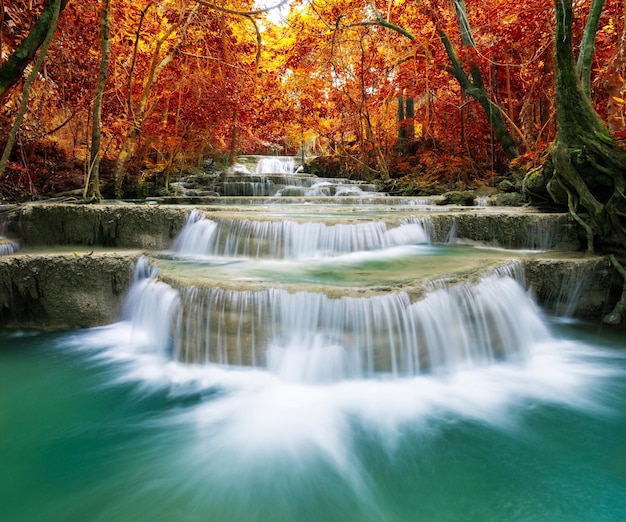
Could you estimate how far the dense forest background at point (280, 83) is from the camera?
811 centimetres

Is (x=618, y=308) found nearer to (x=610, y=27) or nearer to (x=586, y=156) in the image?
(x=586, y=156)

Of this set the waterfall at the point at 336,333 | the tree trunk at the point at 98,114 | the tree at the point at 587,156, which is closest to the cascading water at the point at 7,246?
the tree trunk at the point at 98,114

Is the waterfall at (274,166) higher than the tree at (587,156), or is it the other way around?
the waterfall at (274,166)

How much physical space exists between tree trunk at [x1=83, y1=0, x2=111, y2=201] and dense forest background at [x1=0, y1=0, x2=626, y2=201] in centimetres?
3

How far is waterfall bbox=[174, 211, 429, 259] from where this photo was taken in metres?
5.60

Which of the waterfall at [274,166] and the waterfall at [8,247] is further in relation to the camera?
the waterfall at [274,166]

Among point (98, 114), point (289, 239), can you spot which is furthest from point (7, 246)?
point (289, 239)

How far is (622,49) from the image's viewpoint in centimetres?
557

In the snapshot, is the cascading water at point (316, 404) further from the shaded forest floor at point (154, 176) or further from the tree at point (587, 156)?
the shaded forest floor at point (154, 176)

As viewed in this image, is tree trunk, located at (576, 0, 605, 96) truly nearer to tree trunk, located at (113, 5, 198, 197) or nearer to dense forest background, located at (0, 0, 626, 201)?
dense forest background, located at (0, 0, 626, 201)

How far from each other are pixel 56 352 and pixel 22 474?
2.02 meters

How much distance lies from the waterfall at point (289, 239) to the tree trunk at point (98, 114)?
8.23 ft

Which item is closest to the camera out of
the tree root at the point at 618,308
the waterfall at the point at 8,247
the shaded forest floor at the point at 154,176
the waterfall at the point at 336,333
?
the waterfall at the point at 336,333

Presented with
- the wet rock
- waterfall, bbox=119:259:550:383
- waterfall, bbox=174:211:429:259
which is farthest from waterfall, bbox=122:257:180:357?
waterfall, bbox=174:211:429:259
